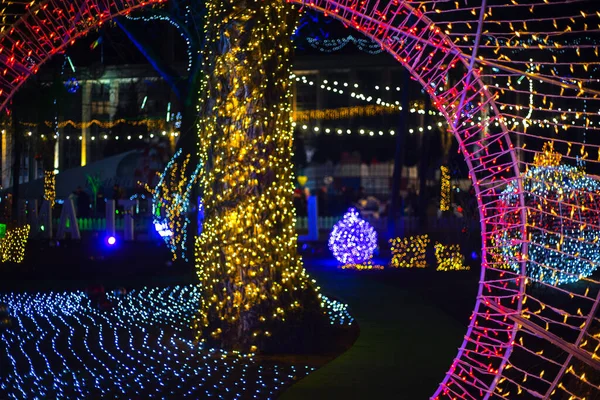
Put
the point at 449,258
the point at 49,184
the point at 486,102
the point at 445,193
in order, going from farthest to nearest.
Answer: the point at 49,184 < the point at 445,193 < the point at 449,258 < the point at 486,102

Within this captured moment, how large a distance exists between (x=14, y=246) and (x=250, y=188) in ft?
39.3

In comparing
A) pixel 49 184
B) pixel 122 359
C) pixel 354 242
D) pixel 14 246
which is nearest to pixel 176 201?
pixel 14 246

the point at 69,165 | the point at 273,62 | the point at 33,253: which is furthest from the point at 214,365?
the point at 69,165

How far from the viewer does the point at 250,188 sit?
1009cm

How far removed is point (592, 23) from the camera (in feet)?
42.4

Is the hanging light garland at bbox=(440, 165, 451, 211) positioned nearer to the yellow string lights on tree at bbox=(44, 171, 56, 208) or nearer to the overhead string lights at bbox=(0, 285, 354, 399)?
the yellow string lights on tree at bbox=(44, 171, 56, 208)

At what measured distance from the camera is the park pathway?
7.93 meters

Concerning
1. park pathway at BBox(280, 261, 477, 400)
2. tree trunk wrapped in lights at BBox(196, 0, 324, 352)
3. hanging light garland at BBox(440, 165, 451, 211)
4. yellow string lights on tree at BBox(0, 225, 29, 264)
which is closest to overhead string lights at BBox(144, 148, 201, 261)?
yellow string lights on tree at BBox(0, 225, 29, 264)

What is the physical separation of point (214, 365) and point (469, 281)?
9.57 meters

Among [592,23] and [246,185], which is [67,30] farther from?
[592,23]

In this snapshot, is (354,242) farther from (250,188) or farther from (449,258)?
(250,188)

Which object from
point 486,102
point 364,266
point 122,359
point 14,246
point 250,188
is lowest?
point 364,266

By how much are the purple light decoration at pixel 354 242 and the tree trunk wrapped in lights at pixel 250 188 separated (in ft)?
35.2

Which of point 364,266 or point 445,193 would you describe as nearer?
point 364,266
